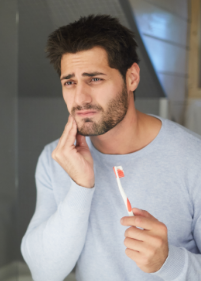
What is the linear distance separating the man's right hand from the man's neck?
68 millimetres

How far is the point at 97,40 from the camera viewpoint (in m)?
0.89

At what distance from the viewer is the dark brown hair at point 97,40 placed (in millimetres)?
895

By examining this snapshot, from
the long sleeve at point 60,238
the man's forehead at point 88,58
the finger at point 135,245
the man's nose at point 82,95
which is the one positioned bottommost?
the long sleeve at point 60,238

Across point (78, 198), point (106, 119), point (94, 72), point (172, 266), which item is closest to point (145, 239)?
point (172, 266)

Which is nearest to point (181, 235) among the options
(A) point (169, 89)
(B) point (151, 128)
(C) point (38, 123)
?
(B) point (151, 128)

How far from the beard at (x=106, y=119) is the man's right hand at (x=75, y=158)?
0.03 metres

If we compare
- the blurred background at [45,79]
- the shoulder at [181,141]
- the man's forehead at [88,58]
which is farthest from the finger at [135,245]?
the blurred background at [45,79]

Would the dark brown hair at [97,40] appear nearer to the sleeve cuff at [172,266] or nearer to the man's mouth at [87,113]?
the man's mouth at [87,113]

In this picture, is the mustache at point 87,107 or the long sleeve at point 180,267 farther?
the mustache at point 87,107

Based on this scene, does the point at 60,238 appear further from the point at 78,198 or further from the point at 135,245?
the point at 135,245

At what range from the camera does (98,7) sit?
126 cm

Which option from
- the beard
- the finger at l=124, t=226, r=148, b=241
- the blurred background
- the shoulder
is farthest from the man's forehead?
the finger at l=124, t=226, r=148, b=241

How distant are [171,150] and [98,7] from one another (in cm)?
70

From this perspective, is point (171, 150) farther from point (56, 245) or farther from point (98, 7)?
point (98, 7)
